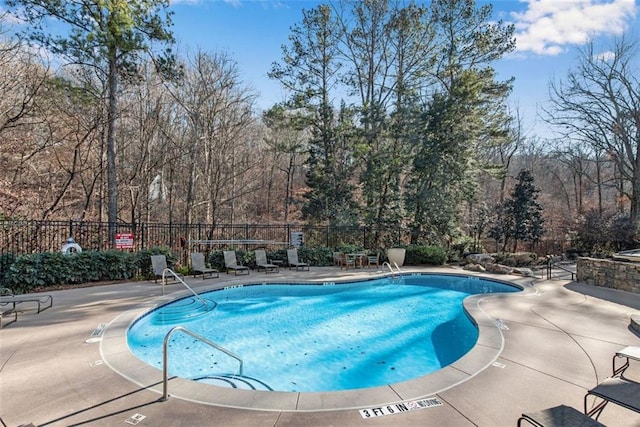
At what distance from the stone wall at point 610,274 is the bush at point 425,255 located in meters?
4.61

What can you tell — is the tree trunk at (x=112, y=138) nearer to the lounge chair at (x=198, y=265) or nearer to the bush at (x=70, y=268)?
the bush at (x=70, y=268)

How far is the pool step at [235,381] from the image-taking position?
4.18m

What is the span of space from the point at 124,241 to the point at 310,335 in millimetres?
6363

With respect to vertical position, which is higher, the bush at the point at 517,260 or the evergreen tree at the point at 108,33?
the evergreen tree at the point at 108,33

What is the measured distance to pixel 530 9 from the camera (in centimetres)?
1034

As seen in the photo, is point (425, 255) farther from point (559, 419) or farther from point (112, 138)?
point (112, 138)

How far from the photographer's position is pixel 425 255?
13688 millimetres

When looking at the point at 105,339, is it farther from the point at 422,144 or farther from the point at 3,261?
the point at 422,144

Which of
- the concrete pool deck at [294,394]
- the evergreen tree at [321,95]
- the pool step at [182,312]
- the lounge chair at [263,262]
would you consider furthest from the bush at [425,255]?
the pool step at [182,312]

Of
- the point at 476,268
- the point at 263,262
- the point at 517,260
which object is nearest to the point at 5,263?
the point at 263,262

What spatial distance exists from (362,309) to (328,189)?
9.95 meters

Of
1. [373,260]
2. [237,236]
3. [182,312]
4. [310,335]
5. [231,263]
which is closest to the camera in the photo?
[310,335]

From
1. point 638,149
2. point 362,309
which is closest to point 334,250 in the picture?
point 362,309

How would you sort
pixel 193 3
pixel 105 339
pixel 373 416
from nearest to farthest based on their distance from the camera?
pixel 373 416
pixel 105 339
pixel 193 3
